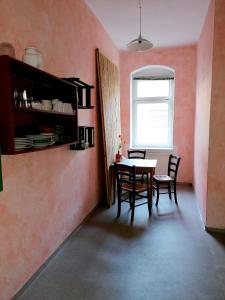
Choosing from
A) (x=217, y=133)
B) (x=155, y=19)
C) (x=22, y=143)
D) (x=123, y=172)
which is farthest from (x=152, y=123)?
(x=22, y=143)

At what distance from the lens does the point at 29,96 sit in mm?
1990

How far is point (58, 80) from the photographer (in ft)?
6.95

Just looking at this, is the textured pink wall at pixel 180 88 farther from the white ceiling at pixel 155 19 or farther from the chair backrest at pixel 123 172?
the chair backrest at pixel 123 172

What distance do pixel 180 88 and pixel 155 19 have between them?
174cm

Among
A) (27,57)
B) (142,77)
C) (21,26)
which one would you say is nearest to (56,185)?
(27,57)

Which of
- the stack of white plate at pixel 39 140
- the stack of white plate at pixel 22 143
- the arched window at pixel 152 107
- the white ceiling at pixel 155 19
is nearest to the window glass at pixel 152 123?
the arched window at pixel 152 107

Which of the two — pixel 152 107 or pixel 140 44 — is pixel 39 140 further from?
pixel 152 107

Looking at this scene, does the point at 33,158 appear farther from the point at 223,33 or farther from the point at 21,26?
the point at 223,33

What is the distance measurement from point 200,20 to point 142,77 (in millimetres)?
1820

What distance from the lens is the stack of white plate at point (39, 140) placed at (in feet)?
6.03

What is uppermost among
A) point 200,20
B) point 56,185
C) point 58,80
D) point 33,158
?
point 200,20

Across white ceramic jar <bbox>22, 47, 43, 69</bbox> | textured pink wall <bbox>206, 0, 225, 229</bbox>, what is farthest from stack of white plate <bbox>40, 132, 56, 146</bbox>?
textured pink wall <bbox>206, 0, 225, 229</bbox>

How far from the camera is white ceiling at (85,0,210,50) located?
10.3 feet

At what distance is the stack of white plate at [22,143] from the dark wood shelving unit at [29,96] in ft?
→ 0.14
